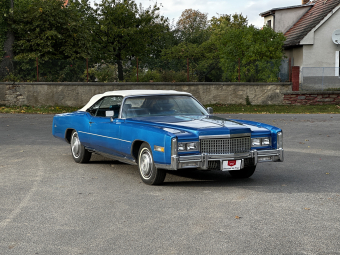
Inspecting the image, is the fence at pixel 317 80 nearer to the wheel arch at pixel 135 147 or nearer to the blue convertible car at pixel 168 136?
the blue convertible car at pixel 168 136

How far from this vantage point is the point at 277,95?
2794 centimetres

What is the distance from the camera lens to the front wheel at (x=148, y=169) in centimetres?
716

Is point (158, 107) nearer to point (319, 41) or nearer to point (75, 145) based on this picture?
point (75, 145)

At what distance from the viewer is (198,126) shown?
7.08 metres

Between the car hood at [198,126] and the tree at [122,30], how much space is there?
100ft

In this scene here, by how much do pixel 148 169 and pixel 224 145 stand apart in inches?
48.6

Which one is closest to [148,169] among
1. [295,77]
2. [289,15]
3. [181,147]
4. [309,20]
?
[181,147]

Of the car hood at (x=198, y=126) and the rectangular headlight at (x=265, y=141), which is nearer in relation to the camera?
the car hood at (x=198, y=126)

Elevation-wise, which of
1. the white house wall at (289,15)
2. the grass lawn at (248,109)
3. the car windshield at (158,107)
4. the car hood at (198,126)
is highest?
the white house wall at (289,15)

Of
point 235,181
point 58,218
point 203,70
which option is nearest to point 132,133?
point 235,181

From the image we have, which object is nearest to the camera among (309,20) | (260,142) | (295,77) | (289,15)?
(260,142)

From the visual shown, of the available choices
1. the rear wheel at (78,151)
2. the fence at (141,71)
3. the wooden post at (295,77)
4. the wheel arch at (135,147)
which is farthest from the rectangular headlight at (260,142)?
the wooden post at (295,77)

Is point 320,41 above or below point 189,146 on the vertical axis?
above

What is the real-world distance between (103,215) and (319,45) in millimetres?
28622
